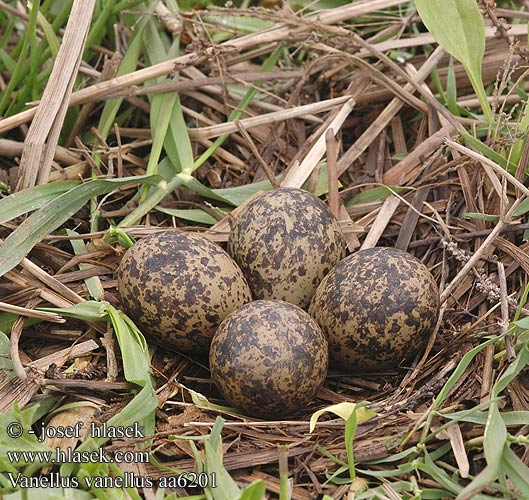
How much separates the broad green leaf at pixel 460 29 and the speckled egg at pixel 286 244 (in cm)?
78

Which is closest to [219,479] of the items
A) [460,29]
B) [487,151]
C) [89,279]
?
[89,279]

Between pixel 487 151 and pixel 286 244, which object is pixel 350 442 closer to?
pixel 286 244

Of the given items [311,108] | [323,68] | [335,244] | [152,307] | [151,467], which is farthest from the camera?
[323,68]

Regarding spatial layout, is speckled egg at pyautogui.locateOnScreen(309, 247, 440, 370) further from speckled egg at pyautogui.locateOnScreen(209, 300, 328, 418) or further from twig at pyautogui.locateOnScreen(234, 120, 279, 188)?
twig at pyautogui.locateOnScreen(234, 120, 279, 188)

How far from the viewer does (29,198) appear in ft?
9.75

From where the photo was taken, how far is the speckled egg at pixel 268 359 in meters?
2.57

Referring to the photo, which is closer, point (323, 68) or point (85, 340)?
point (85, 340)

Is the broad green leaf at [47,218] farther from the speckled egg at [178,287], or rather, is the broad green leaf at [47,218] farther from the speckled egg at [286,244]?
the speckled egg at [286,244]

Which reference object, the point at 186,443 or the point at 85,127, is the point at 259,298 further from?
the point at 85,127

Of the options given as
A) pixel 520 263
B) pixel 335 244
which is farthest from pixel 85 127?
pixel 520 263

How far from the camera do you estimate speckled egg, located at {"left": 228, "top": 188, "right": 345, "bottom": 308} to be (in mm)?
2859

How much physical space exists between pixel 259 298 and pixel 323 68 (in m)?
1.22

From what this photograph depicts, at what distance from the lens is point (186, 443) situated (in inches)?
96.3

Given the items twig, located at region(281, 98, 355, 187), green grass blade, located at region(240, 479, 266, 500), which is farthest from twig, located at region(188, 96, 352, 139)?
green grass blade, located at region(240, 479, 266, 500)
